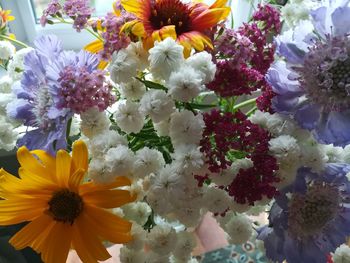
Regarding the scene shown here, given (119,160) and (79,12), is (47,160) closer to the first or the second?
(119,160)

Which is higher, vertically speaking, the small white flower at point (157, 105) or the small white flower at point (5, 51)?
the small white flower at point (157, 105)

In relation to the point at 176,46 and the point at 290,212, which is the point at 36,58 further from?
the point at 290,212

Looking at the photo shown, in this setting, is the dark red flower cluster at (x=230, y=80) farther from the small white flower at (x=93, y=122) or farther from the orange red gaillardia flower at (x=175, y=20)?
the small white flower at (x=93, y=122)

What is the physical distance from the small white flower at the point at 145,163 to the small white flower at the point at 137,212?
3.4 inches

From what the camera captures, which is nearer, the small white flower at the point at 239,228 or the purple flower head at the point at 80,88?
the purple flower head at the point at 80,88

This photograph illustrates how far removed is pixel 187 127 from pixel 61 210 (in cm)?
19

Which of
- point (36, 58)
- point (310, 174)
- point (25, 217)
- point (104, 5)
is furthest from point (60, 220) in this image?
point (104, 5)

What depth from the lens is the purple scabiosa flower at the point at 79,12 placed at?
2.01ft

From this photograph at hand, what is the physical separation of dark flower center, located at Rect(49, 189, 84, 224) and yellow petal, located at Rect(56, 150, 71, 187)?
2cm

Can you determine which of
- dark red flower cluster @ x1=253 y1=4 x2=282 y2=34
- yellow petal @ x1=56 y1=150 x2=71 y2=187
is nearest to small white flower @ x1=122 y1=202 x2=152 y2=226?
yellow petal @ x1=56 y1=150 x2=71 y2=187

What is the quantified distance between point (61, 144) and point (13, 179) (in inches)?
2.9

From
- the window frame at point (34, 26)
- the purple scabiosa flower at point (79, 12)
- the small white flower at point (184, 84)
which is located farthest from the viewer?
the window frame at point (34, 26)

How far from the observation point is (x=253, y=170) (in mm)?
539

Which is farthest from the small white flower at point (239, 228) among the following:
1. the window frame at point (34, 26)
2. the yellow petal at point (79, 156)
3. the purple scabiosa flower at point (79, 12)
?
the window frame at point (34, 26)
